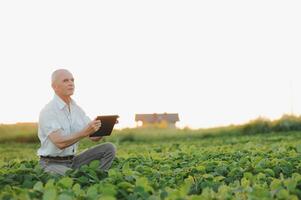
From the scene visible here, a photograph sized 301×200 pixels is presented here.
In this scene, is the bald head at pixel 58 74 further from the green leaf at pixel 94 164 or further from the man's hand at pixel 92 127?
the green leaf at pixel 94 164

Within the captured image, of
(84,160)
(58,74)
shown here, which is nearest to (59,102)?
(58,74)

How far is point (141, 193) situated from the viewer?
205 inches

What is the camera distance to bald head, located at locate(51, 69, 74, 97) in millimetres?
7023

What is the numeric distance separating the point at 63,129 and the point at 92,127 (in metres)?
0.57

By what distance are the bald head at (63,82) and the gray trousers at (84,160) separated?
2.75 ft

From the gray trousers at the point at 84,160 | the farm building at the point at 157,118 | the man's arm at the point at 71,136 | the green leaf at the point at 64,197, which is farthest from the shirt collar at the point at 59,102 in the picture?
the farm building at the point at 157,118

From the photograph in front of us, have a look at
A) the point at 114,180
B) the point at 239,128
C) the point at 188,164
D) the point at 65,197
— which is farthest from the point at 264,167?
the point at 239,128

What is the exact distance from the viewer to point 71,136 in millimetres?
6836

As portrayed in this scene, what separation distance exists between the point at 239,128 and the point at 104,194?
79.0 feet

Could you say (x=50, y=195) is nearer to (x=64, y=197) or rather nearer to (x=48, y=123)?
(x=64, y=197)

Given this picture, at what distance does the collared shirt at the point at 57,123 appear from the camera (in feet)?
23.1

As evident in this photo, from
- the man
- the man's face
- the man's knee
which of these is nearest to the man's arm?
the man

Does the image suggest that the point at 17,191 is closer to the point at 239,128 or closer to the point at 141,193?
the point at 141,193

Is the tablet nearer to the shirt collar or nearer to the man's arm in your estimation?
the man's arm
